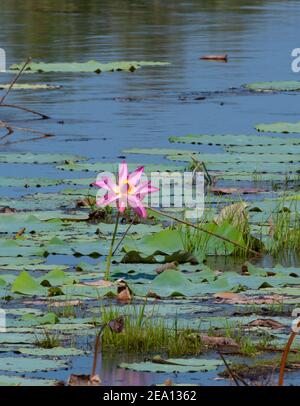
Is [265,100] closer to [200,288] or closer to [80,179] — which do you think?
[80,179]

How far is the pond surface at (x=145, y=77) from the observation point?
12.9 metres

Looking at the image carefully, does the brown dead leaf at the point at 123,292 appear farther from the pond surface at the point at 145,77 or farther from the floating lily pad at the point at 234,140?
the floating lily pad at the point at 234,140

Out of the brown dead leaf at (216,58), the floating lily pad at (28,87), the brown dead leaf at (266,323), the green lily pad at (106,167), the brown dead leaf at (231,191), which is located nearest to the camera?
the brown dead leaf at (266,323)

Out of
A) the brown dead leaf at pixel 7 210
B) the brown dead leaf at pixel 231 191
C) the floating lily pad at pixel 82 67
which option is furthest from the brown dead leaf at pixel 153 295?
the floating lily pad at pixel 82 67

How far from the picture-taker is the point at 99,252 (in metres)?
8.03

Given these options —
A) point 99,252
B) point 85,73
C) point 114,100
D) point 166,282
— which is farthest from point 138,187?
point 85,73

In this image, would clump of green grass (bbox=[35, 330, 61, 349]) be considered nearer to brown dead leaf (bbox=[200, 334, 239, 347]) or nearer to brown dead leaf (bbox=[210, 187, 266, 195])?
brown dead leaf (bbox=[200, 334, 239, 347])

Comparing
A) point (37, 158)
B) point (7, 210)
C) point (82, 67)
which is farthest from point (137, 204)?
point (82, 67)

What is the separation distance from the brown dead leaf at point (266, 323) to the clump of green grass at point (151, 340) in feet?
1.06

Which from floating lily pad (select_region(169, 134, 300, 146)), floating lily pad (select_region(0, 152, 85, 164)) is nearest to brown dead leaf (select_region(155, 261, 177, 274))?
floating lily pad (select_region(0, 152, 85, 164))

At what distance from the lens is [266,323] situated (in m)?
6.45

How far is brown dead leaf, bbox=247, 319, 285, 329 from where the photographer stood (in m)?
6.43

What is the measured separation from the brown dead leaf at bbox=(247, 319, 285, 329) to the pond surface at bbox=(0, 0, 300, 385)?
702mm

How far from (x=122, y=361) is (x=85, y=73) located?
1257cm
